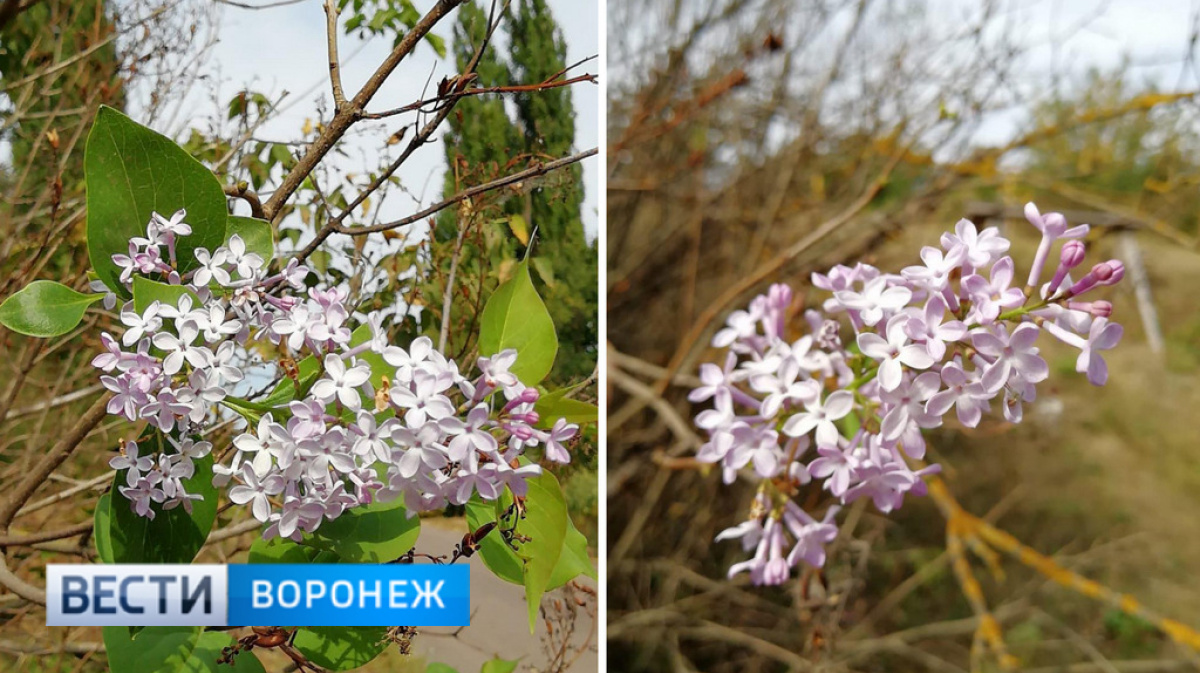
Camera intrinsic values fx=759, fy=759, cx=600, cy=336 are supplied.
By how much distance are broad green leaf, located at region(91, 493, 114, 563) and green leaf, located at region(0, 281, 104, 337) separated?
6.6 inches

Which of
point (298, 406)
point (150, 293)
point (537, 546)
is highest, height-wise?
point (150, 293)

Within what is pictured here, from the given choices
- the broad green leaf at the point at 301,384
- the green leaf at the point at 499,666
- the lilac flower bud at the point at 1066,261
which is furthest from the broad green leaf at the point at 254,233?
the lilac flower bud at the point at 1066,261

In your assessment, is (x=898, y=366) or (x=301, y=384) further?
(x=301, y=384)

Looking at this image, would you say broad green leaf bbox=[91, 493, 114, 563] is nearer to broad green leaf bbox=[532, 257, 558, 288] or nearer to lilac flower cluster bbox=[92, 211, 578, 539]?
lilac flower cluster bbox=[92, 211, 578, 539]

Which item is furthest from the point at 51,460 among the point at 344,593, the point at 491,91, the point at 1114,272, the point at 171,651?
the point at 1114,272

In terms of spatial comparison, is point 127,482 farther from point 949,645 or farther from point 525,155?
point 949,645

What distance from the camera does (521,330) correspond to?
71cm

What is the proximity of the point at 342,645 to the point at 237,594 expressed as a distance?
118mm

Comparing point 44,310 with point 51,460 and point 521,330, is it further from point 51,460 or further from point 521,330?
point 521,330

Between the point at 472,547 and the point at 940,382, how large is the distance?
48 centimetres

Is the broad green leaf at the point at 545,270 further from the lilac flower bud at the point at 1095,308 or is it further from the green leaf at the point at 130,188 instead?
the lilac flower bud at the point at 1095,308

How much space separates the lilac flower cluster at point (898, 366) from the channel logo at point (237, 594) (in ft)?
1.30

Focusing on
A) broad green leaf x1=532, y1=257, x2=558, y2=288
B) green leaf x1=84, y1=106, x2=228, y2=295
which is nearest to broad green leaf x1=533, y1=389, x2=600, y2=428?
broad green leaf x1=532, y1=257, x2=558, y2=288

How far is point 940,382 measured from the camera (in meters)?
0.43
